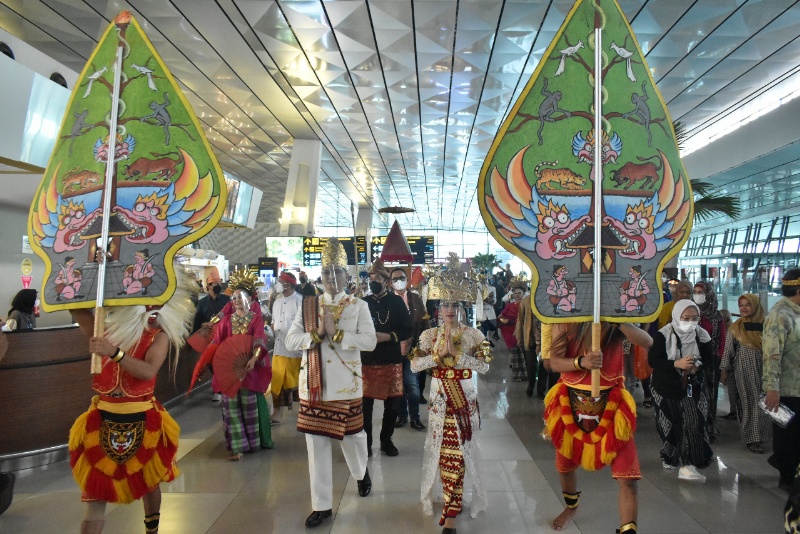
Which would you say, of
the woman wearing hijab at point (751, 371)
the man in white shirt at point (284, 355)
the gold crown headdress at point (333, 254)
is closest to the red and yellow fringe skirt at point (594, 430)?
the gold crown headdress at point (333, 254)

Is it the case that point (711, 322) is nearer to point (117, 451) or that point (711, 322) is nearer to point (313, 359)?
point (313, 359)

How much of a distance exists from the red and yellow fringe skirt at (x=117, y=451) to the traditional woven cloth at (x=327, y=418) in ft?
3.27

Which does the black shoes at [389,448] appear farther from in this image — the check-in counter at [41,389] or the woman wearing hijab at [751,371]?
the woman wearing hijab at [751,371]

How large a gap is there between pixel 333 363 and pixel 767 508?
3.10m

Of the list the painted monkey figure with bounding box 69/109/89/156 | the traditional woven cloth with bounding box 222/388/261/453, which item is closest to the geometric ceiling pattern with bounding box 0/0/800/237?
the traditional woven cloth with bounding box 222/388/261/453

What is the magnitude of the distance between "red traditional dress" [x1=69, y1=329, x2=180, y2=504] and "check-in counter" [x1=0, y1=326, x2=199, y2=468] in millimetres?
2235

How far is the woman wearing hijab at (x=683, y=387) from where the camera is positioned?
14.8 feet

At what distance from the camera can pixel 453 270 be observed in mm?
3963

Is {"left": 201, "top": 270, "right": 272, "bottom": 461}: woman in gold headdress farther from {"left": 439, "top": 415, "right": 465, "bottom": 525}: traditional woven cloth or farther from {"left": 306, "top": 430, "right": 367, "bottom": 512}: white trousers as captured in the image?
{"left": 439, "top": 415, "right": 465, "bottom": 525}: traditional woven cloth

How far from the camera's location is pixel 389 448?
523 centimetres

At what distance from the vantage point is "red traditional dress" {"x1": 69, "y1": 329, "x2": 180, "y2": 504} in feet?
9.36

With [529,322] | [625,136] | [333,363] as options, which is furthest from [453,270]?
[529,322]

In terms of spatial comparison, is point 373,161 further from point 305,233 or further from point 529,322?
point 529,322

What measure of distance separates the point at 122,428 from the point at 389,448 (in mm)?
2797
